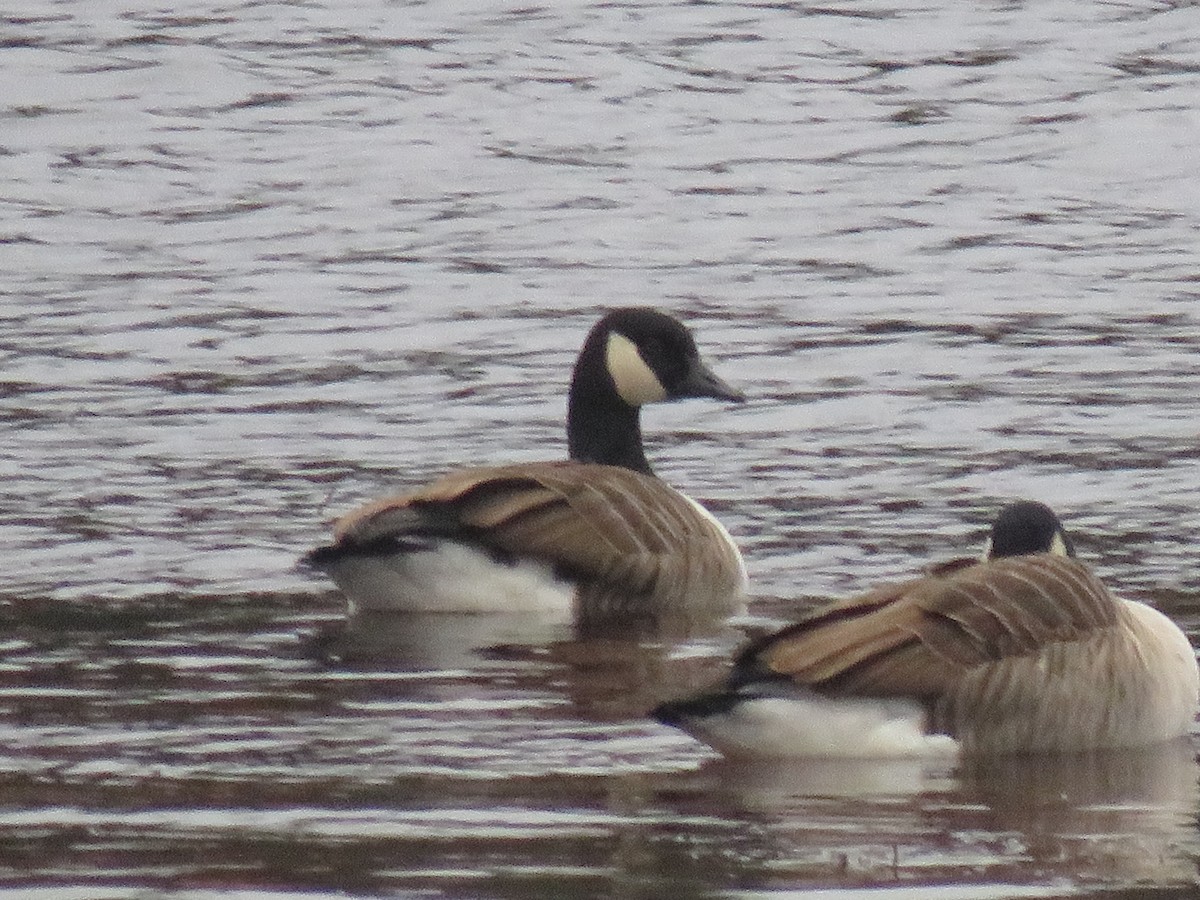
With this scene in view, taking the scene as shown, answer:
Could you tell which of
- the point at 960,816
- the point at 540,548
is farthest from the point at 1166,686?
the point at 540,548

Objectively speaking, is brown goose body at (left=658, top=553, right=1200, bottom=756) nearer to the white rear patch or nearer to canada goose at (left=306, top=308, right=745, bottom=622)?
the white rear patch

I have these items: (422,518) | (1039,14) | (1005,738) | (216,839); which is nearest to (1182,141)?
(1039,14)

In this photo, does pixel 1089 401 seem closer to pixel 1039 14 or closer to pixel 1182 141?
pixel 1182 141

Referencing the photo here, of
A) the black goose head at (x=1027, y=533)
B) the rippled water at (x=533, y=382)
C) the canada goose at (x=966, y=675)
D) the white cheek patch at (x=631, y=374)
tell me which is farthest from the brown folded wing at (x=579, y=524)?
the canada goose at (x=966, y=675)

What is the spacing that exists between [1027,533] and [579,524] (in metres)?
2.40

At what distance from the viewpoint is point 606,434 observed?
1275 cm

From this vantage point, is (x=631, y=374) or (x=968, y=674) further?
(x=631, y=374)

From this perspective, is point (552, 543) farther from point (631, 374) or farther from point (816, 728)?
point (816, 728)

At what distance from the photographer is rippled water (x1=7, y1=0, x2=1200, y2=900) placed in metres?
7.54

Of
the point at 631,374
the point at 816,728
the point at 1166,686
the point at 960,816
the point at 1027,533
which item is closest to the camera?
the point at 960,816

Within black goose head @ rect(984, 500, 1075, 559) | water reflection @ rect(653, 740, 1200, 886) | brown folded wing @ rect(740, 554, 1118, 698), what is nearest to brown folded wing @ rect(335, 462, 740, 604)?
black goose head @ rect(984, 500, 1075, 559)

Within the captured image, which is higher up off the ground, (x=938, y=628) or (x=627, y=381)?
(x=938, y=628)

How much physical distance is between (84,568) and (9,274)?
22.7 feet

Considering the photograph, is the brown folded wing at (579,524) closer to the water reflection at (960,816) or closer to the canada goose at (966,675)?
the canada goose at (966,675)
